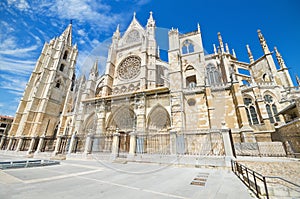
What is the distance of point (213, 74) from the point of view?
58.9ft

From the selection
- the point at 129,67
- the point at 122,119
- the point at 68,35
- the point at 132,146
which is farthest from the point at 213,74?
the point at 68,35

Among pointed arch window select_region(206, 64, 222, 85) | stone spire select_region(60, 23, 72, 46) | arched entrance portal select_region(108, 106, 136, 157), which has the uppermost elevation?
stone spire select_region(60, 23, 72, 46)

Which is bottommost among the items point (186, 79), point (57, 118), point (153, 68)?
point (57, 118)

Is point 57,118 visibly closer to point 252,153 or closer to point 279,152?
point 252,153

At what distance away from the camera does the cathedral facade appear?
7.87 metres

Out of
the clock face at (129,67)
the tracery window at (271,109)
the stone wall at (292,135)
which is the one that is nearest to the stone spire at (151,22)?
the clock face at (129,67)

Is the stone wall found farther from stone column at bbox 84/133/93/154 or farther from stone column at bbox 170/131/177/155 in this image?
stone column at bbox 84/133/93/154

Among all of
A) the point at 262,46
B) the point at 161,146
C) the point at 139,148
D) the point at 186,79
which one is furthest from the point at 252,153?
the point at 262,46

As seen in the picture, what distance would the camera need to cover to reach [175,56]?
38.8 feet

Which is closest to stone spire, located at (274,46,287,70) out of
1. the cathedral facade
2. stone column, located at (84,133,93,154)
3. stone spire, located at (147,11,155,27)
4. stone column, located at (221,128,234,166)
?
the cathedral facade

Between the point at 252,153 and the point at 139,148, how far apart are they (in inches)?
304

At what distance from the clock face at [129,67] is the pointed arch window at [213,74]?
10.3 metres

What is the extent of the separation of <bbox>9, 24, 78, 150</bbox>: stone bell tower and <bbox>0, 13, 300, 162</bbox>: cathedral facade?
0.53ft

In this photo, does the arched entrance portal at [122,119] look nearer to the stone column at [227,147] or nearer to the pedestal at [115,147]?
the pedestal at [115,147]
